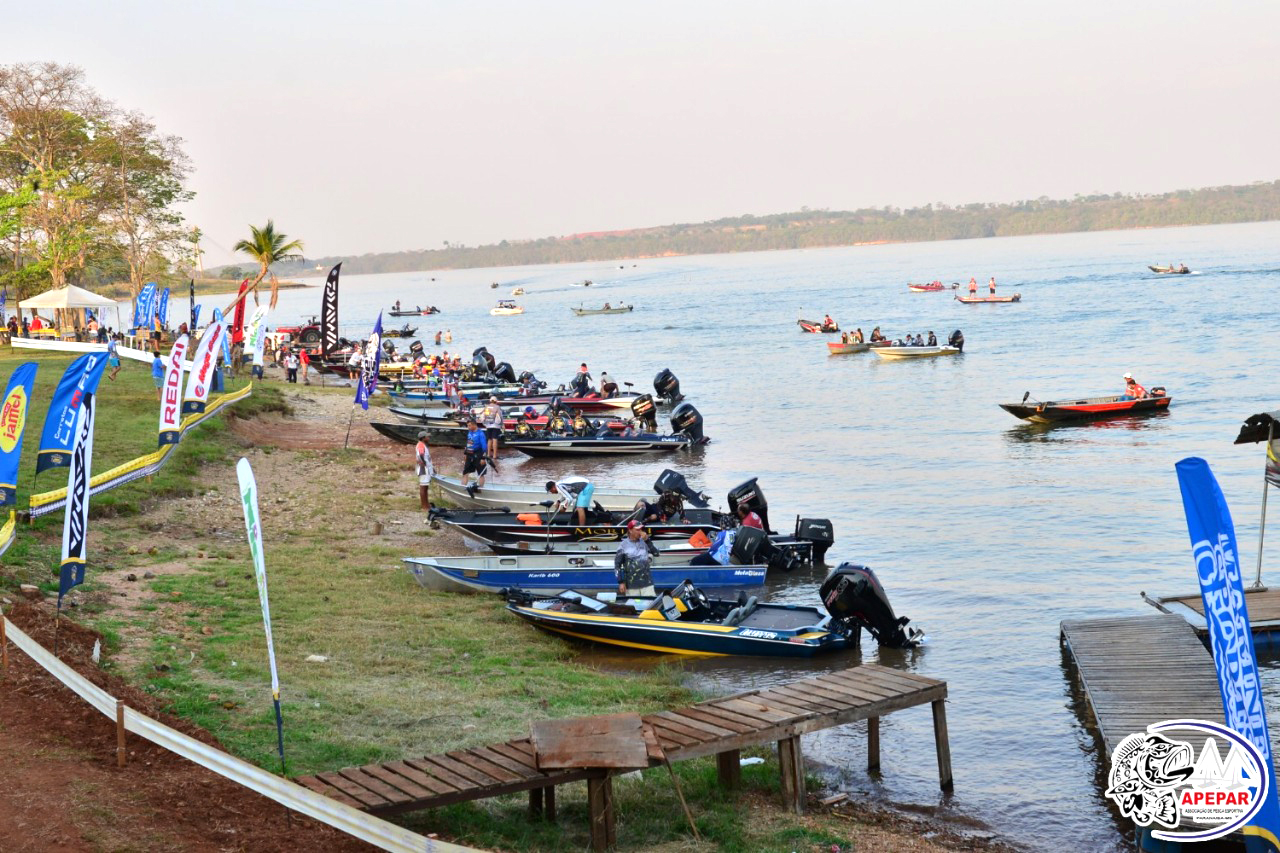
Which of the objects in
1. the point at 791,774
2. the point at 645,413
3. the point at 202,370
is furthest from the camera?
the point at 645,413

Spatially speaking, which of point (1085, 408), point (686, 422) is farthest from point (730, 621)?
point (1085, 408)

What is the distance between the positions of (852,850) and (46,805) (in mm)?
6363

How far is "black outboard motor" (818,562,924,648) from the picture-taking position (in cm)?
1686

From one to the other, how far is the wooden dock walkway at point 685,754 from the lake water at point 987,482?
128cm

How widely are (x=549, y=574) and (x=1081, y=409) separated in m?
26.0

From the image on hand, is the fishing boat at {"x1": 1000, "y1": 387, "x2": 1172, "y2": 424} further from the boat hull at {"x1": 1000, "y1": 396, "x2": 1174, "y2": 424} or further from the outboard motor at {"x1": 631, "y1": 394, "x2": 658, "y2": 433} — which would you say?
the outboard motor at {"x1": 631, "y1": 394, "x2": 658, "y2": 433}

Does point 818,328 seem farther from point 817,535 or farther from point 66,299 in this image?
point 817,535

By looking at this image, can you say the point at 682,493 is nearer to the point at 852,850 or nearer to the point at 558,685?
the point at 558,685

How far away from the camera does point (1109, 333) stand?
75125mm

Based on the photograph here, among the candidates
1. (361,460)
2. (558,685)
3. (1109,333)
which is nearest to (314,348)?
(361,460)

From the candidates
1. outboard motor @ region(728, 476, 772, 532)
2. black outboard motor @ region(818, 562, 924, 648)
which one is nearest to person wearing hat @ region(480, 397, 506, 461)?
outboard motor @ region(728, 476, 772, 532)

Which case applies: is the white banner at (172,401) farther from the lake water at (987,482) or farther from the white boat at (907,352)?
the white boat at (907,352)

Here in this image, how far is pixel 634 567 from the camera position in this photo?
17.8 m

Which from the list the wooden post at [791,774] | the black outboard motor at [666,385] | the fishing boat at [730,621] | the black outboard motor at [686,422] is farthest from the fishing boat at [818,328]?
the wooden post at [791,774]
